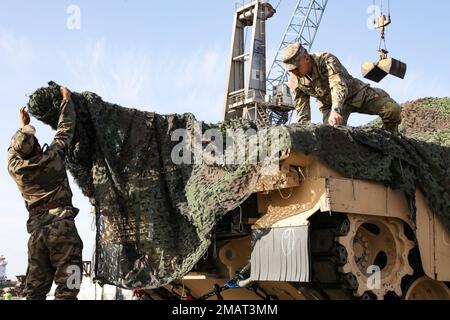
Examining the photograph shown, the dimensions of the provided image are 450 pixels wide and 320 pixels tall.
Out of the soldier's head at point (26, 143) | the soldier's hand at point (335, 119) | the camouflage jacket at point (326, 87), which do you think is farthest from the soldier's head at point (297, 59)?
the soldier's head at point (26, 143)

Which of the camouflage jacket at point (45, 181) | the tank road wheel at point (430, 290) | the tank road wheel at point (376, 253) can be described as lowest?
the tank road wheel at point (430, 290)

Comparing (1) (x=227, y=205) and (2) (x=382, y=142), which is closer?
(1) (x=227, y=205)

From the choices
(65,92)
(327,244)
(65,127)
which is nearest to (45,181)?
(65,127)

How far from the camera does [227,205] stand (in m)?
6.38

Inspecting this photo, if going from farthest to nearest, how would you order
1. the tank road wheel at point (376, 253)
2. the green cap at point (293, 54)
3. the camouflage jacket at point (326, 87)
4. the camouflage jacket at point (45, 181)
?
the camouflage jacket at point (326, 87) < the green cap at point (293, 54) < the tank road wheel at point (376, 253) < the camouflage jacket at point (45, 181)

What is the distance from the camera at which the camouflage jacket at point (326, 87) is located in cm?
807

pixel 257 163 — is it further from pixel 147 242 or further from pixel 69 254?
pixel 69 254

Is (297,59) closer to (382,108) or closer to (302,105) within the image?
(302,105)

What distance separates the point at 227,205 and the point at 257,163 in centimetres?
49

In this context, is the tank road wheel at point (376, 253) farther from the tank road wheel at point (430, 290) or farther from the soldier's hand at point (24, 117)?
the soldier's hand at point (24, 117)

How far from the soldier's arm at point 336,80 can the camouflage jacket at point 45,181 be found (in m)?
3.25
